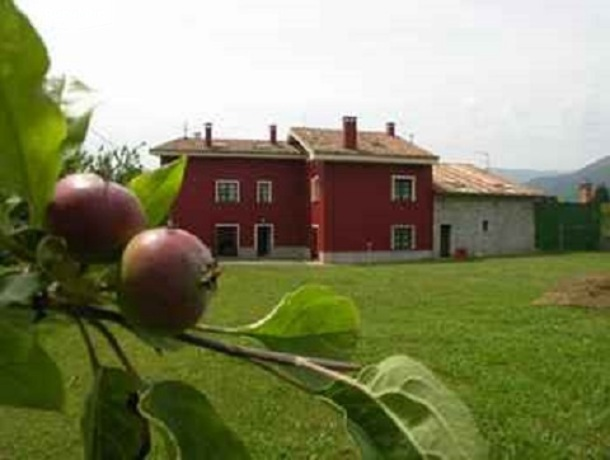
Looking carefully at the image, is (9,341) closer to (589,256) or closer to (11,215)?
(11,215)

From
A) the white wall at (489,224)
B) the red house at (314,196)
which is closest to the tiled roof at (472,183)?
the white wall at (489,224)

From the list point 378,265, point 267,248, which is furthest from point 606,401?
point 267,248

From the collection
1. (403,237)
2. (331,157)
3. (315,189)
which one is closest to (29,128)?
(331,157)

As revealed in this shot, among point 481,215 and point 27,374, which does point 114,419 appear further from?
point 481,215

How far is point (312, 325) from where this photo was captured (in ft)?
1.99

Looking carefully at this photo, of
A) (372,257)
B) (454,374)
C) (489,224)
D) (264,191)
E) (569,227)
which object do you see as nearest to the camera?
(454,374)

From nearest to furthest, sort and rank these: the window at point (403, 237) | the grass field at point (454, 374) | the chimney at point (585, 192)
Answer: the grass field at point (454, 374)
the window at point (403, 237)
the chimney at point (585, 192)

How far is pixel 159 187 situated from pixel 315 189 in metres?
34.4

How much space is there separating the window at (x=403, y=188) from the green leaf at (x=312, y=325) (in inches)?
1374

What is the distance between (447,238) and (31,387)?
122 feet

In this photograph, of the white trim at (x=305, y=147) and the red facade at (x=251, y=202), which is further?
the red facade at (x=251, y=202)

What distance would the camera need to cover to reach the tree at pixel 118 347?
50cm

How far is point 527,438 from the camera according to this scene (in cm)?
799

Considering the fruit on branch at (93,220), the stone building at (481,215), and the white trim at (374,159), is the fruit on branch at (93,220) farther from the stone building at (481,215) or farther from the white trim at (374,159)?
the stone building at (481,215)
